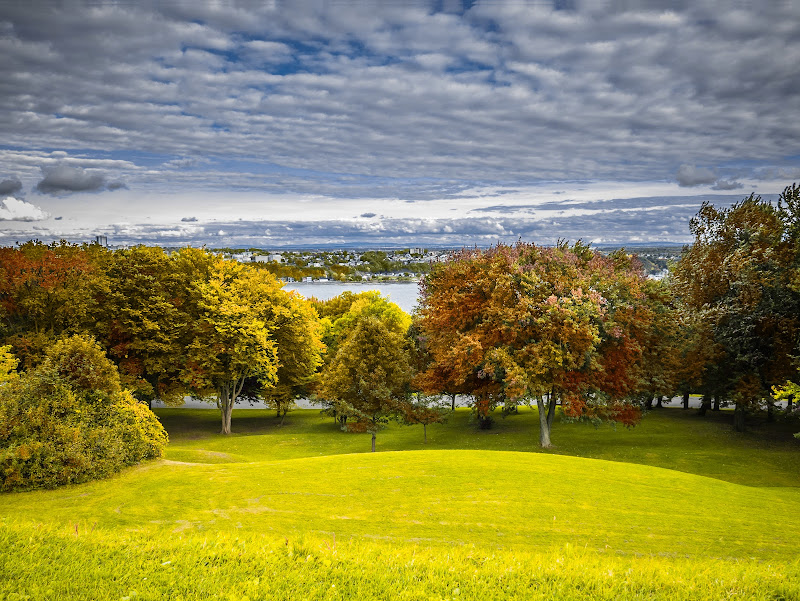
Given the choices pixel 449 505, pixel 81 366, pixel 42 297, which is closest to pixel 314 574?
pixel 449 505

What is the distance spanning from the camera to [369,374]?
36.8 m

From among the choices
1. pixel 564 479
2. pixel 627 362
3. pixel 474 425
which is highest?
pixel 627 362

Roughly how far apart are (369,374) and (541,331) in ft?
40.1

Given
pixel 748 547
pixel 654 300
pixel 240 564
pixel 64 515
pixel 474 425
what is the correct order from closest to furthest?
pixel 240 564
pixel 748 547
pixel 64 515
pixel 654 300
pixel 474 425

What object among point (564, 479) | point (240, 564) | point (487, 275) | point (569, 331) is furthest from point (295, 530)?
point (487, 275)

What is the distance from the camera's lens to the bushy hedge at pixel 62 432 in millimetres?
20672

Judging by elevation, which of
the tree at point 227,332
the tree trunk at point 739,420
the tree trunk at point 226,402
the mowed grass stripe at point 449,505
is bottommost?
the tree trunk at point 226,402

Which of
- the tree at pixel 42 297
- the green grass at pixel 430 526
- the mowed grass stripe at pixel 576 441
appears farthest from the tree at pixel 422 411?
the tree at pixel 42 297

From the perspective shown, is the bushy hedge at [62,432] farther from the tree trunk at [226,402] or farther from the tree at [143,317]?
the tree trunk at [226,402]

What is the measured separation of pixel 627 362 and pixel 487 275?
1150cm

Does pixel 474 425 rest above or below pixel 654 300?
below

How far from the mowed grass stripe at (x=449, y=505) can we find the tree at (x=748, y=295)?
1298 cm

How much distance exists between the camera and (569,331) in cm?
3091

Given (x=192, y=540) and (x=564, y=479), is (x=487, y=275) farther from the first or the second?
(x=192, y=540)
